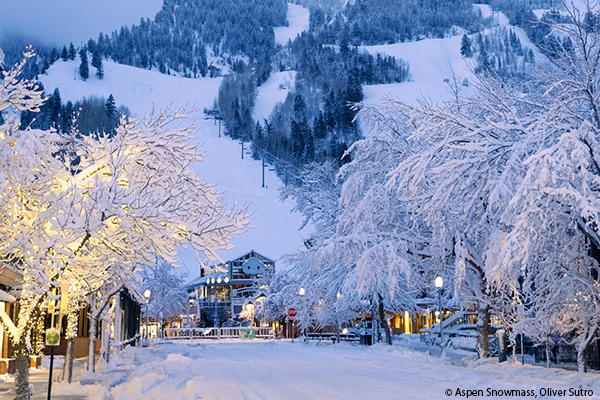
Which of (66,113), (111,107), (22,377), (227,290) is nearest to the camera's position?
(22,377)

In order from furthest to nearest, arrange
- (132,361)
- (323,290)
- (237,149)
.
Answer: (237,149) → (323,290) → (132,361)

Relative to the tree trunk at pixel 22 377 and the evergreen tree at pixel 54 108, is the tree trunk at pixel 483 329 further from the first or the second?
the evergreen tree at pixel 54 108

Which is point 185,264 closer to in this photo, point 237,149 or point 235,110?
point 237,149

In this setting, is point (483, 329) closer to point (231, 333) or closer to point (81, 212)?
point (81, 212)

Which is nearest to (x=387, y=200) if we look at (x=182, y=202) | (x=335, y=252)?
(x=335, y=252)

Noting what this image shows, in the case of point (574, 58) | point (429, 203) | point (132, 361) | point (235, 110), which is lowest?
point (132, 361)

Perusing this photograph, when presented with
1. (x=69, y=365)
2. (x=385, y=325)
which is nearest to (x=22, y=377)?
(x=69, y=365)

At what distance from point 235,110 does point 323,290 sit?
5926 inches

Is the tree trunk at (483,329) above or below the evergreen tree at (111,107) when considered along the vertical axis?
below

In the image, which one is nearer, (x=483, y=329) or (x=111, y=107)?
(x=483, y=329)

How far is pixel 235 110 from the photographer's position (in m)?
180

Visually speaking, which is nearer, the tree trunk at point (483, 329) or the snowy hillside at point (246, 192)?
the tree trunk at point (483, 329)
